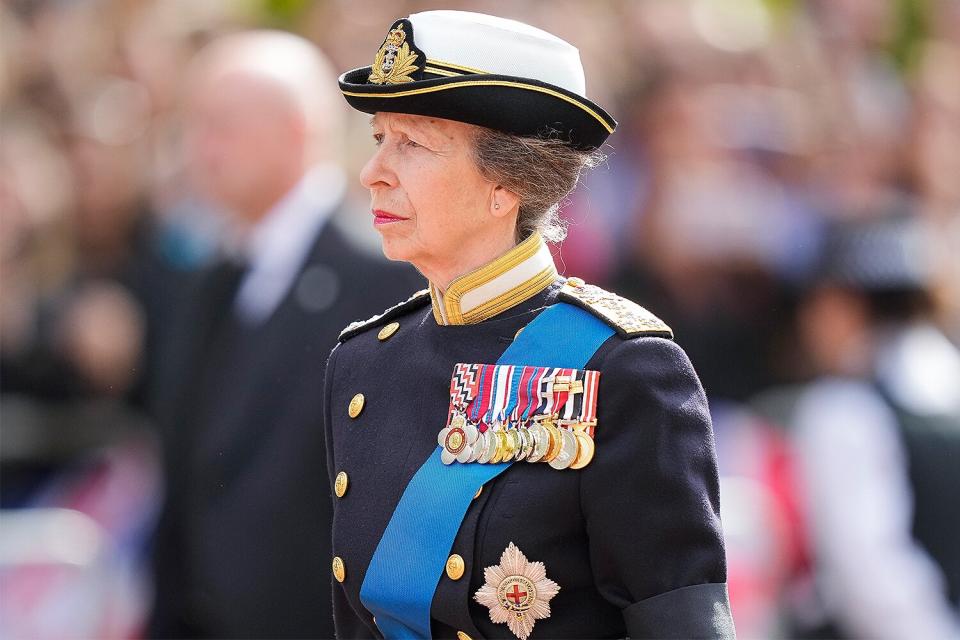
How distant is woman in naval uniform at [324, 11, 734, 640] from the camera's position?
2.57 m

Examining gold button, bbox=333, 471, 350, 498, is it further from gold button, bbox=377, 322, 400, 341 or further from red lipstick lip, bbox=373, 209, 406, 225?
red lipstick lip, bbox=373, 209, 406, 225

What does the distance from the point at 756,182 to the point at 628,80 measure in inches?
40.2

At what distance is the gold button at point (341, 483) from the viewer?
9.25ft

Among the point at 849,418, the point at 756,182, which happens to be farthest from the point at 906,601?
the point at 756,182

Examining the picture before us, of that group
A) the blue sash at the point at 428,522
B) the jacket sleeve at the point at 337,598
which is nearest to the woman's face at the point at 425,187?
the blue sash at the point at 428,522

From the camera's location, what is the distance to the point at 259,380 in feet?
14.8

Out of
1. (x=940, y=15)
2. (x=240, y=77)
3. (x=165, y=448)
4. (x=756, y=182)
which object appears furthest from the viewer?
(x=940, y=15)

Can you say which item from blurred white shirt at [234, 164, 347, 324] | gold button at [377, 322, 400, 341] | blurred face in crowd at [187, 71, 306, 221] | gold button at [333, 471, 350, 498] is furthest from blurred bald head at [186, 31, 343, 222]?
gold button at [333, 471, 350, 498]

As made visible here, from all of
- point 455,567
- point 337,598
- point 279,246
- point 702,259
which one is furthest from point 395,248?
point 702,259

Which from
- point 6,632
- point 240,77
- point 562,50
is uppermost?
point 240,77

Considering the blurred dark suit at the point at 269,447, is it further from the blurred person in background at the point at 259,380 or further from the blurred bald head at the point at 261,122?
the blurred bald head at the point at 261,122

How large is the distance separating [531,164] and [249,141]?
2696 millimetres

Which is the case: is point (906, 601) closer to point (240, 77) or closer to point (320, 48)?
point (240, 77)

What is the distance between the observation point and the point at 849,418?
575 cm
